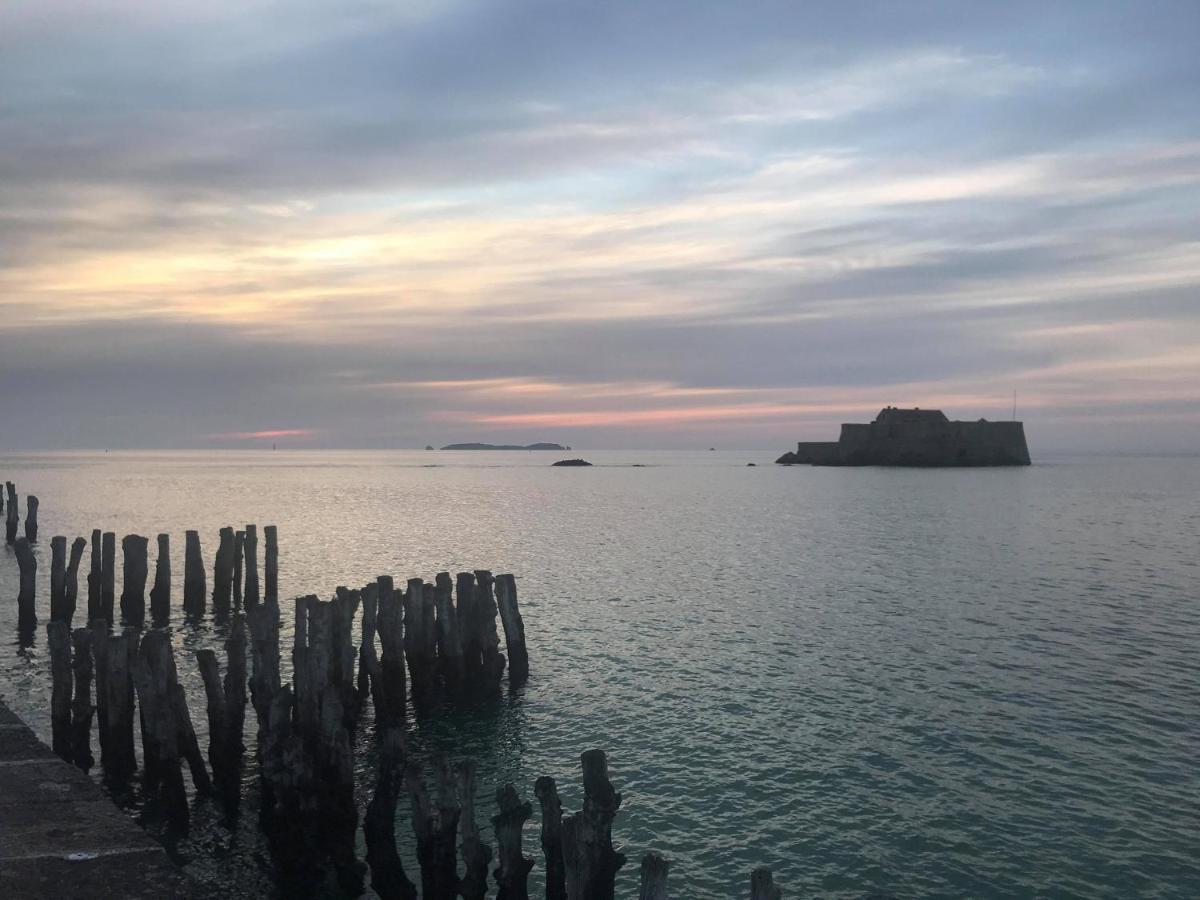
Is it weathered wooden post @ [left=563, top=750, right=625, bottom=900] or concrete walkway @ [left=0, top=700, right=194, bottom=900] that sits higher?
weathered wooden post @ [left=563, top=750, right=625, bottom=900]

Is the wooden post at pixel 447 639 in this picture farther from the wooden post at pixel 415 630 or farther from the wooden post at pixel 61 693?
the wooden post at pixel 61 693

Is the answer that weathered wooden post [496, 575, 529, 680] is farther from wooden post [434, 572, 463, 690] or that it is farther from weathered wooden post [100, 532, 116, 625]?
weathered wooden post [100, 532, 116, 625]

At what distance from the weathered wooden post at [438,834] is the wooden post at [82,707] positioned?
6.19 metres

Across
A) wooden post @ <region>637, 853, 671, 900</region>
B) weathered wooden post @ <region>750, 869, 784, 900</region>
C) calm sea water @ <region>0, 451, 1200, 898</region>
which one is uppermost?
weathered wooden post @ <region>750, 869, 784, 900</region>

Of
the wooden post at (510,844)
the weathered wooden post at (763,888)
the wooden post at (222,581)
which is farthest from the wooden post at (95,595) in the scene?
the weathered wooden post at (763,888)

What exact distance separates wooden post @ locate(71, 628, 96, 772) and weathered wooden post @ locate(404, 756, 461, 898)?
20.3 feet

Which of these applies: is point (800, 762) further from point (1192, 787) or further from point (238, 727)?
point (238, 727)

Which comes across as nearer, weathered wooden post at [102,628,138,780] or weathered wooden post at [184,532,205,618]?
weathered wooden post at [102,628,138,780]

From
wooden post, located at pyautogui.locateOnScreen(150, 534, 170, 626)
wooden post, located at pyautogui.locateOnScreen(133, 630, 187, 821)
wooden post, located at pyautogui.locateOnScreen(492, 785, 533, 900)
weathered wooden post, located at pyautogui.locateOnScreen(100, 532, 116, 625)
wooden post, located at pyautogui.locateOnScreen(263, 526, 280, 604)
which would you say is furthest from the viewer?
wooden post, located at pyautogui.locateOnScreen(263, 526, 280, 604)

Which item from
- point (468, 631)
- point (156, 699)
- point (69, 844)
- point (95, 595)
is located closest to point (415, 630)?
point (468, 631)

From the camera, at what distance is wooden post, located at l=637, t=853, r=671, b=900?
672cm

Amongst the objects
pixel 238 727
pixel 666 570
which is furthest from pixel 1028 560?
pixel 238 727

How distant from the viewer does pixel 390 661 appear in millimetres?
16188

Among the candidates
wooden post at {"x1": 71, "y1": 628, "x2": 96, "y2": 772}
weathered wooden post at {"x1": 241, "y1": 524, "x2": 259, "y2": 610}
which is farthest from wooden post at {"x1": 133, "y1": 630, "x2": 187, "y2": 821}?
weathered wooden post at {"x1": 241, "y1": 524, "x2": 259, "y2": 610}
